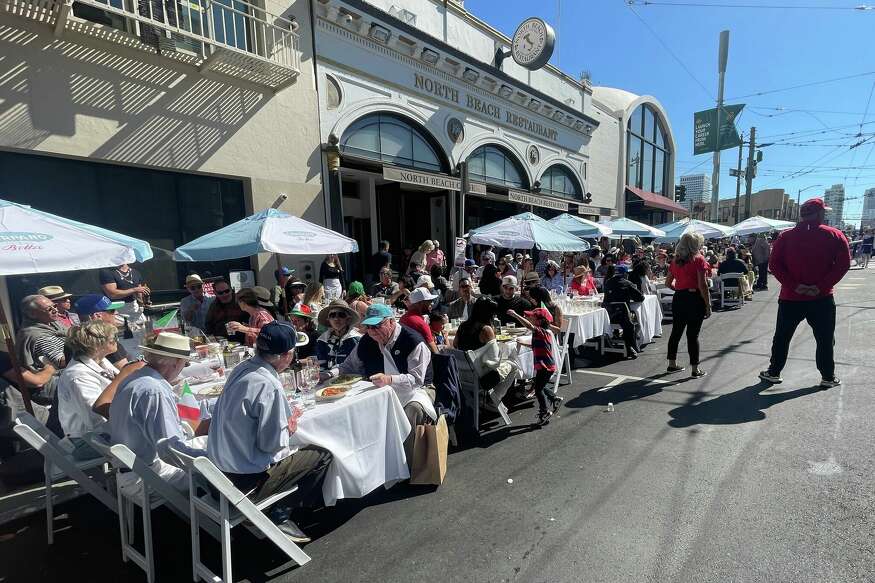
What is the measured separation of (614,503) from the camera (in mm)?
3141

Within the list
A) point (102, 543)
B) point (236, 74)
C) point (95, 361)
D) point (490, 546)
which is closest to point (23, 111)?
point (236, 74)

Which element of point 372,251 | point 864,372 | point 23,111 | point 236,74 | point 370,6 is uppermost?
point 370,6

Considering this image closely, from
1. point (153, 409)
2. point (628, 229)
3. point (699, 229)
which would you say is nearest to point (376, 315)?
point (153, 409)

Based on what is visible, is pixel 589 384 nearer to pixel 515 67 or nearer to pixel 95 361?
pixel 95 361

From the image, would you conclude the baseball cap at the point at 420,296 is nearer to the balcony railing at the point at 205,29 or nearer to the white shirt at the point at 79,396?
the white shirt at the point at 79,396

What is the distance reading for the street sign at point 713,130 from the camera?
19.5 meters

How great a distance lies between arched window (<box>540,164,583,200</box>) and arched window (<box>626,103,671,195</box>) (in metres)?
6.25

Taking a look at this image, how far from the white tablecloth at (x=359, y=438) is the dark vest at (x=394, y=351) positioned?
13.1 inches

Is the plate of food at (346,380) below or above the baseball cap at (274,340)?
below

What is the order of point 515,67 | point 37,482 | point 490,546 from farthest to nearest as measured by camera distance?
1. point 515,67
2. point 37,482
3. point 490,546

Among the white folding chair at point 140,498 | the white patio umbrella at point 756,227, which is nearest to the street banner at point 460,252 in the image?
the white folding chair at point 140,498

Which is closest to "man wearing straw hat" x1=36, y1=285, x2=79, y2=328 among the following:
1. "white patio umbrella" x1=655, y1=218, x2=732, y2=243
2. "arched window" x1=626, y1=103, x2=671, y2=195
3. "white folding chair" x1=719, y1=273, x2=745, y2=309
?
"white folding chair" x1=719, y1=273, x2=745, y2=309

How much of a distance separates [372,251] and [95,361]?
10.9 metres

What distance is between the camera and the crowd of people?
2.51 metres
